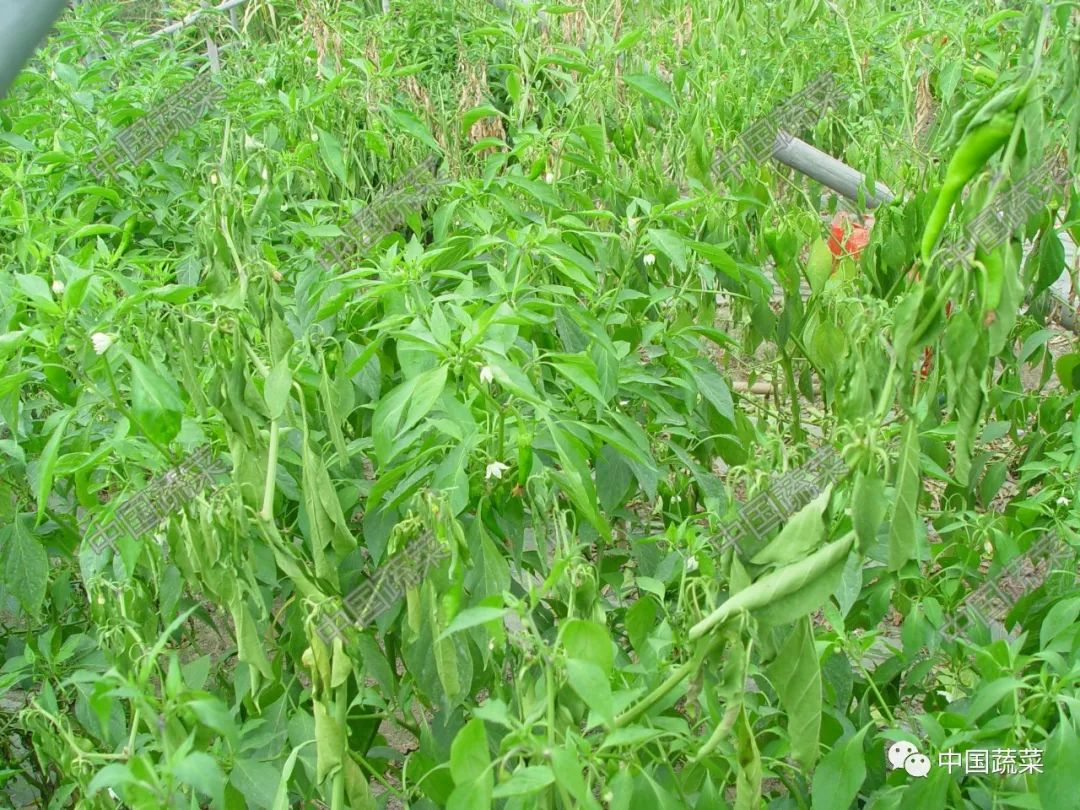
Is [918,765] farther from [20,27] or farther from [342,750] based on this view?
[20,27]

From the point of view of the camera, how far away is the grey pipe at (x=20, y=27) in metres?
0.38

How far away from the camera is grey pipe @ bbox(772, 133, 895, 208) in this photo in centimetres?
219

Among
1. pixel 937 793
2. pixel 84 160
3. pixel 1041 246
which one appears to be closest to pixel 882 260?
pixel 1041 246

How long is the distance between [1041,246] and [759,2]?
5.84 ft

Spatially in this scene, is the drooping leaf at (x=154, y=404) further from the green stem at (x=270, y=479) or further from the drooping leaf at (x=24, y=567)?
the drooping leaf at (x=24, y=567)

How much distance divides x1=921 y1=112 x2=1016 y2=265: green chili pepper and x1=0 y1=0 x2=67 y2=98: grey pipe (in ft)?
1.57

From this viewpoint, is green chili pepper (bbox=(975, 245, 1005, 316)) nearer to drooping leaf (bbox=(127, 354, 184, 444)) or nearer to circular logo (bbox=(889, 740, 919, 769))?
circular logo (bbox=(889, 740, 919, 769))

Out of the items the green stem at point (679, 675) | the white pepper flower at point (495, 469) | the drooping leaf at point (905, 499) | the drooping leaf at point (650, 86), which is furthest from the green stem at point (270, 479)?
the drooping leaf at point (650, 86)

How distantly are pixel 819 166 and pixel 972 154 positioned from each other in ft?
5.25

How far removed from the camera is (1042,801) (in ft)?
3.29

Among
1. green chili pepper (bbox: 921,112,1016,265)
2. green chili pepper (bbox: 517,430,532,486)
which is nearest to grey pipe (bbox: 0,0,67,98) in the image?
green chili pepper (bbox: 921,112,1016,265)

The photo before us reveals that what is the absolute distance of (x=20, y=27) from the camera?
0.39 m

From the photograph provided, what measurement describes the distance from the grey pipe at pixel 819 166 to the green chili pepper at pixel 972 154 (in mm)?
1536

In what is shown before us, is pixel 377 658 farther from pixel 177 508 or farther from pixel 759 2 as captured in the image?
pixel 759 2
